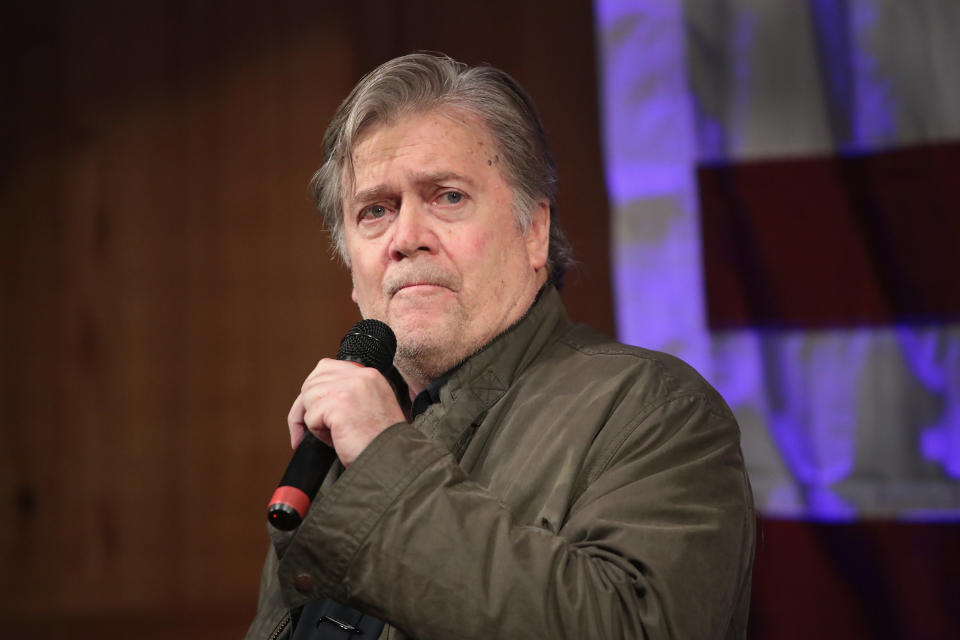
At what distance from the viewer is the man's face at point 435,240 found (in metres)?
1.33

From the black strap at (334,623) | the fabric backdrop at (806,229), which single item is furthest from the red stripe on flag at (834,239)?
the black strap at (334,623)

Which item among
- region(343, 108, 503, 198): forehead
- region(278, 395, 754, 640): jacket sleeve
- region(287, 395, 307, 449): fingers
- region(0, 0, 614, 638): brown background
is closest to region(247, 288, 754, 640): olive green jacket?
region(278, 395, 754, 640): jacket sleeve

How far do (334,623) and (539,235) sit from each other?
0.69 m

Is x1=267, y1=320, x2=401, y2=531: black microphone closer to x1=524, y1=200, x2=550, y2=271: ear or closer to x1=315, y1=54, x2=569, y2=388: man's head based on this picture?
x1=315, y1=54, x2=569, y2=388: man's head

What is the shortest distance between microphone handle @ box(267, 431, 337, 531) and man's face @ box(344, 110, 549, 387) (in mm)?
346

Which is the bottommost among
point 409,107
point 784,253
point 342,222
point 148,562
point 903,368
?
point 148,562

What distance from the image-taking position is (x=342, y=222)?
5.18 ft

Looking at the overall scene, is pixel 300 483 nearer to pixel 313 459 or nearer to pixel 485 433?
pixel 313 459

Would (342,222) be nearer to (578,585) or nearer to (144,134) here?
(578,585)

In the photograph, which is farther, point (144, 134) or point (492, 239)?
point (144, 134)

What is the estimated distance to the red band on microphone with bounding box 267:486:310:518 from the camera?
2.97ft

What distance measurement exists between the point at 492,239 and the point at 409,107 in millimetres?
249

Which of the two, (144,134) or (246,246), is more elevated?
(144,134)

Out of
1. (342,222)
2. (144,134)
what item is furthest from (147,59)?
(342,222)
